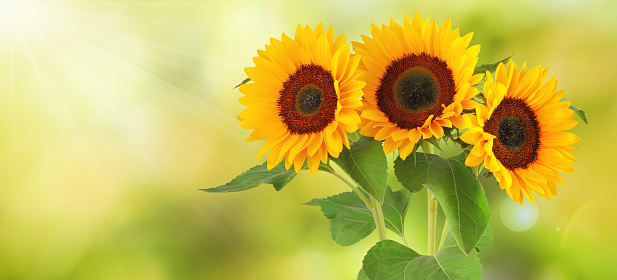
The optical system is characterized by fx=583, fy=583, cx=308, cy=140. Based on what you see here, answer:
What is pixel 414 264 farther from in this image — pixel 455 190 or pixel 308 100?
pixel 308 100

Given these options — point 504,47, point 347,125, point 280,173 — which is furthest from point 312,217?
point 347,125

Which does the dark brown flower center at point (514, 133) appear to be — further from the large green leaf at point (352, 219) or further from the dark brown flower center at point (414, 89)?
the large green leaf at point (352, 219)

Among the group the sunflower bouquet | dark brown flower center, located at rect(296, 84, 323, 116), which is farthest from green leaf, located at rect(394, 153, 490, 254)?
dark brown flower center, located at rect(296, 84, 323, 116)

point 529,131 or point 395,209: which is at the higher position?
point 529,131

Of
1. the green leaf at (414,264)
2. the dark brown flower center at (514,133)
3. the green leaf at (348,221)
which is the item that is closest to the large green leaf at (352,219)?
the green leaf at (348,221)

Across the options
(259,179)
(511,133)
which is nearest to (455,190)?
(511,133)

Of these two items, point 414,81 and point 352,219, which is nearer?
point 414,81
